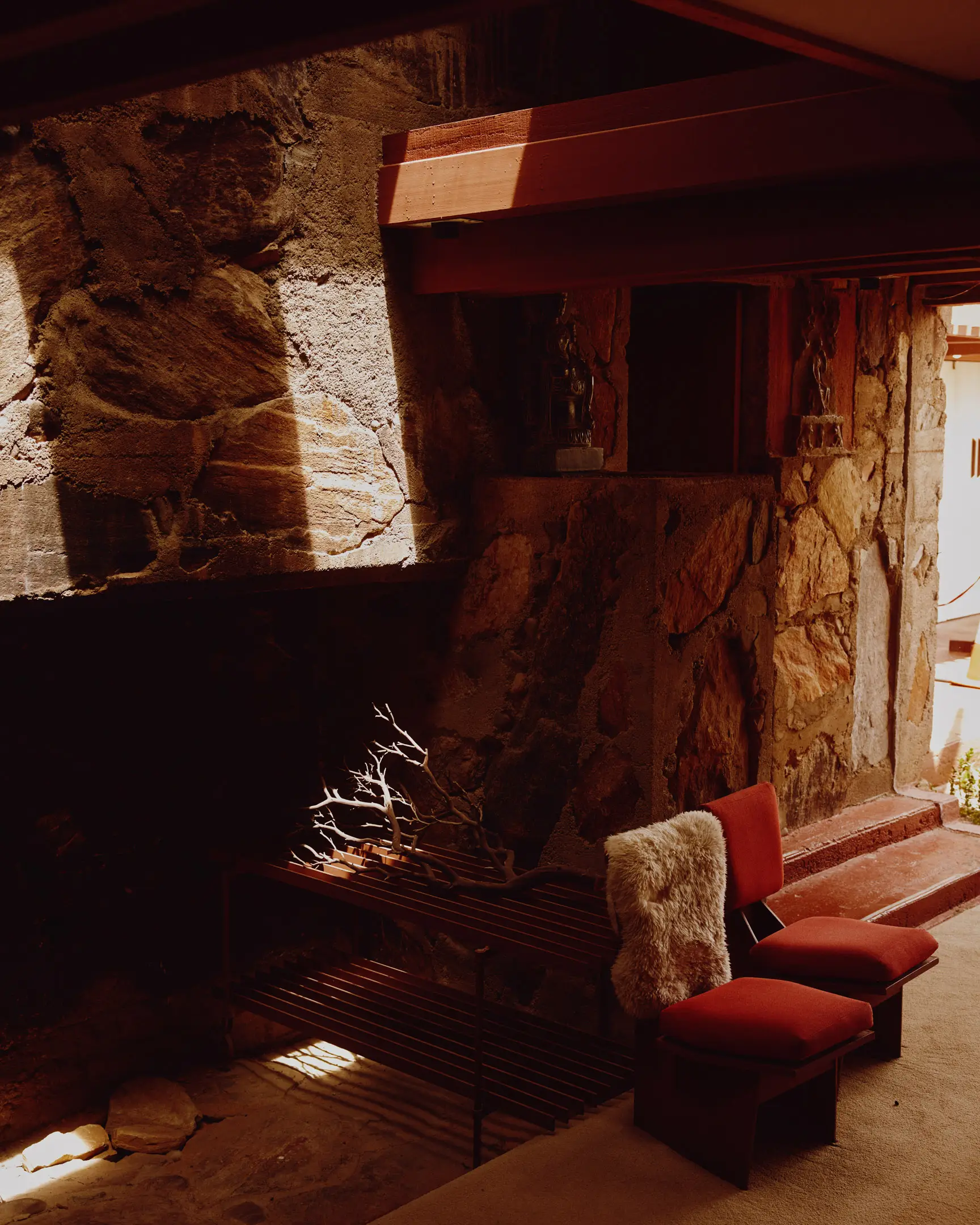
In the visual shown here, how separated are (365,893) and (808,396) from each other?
8.42 ft

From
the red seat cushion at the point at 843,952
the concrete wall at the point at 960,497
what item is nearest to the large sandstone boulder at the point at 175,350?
the red seat cushion at the point at 843,952

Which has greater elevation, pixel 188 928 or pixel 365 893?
pixel 365 893

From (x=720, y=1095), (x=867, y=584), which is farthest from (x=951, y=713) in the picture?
(x=720, y=1095)

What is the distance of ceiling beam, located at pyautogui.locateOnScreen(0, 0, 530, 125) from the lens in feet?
4.94

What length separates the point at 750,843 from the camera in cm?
351

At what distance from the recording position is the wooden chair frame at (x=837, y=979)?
10.9 feet

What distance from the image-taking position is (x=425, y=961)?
4.69m

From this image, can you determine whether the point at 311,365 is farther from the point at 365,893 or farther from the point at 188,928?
the point at 188,928

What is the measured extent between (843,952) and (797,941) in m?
0.13

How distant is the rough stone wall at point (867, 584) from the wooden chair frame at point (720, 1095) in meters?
1.73

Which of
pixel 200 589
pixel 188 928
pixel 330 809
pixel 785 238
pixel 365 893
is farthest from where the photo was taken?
pixel 330 809

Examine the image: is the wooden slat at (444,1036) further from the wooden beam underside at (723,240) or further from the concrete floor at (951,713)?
the concrete floor at (951,713)

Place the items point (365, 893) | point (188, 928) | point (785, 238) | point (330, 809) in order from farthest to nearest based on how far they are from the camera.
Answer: point (330, 809) → point (188, 928) → point (365, 893) → point (785, 238)

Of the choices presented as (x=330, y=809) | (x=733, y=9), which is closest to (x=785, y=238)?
(x=733, y=9)
